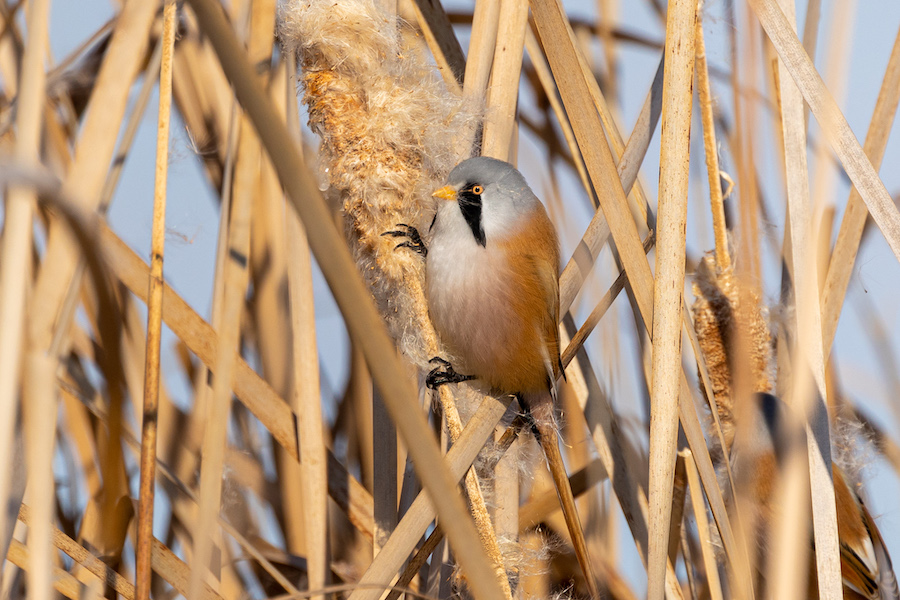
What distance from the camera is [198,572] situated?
792 mm

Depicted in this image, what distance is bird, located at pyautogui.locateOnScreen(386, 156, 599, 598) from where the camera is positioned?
1041 millimetres

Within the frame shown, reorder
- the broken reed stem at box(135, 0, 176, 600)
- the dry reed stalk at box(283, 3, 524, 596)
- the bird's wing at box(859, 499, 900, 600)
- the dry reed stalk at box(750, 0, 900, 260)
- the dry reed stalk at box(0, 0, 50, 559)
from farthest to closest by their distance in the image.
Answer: the bird's wing at box(859, 499, 900, 600), the dry reed stalk at box(283, 3, 524, 596), the dry reed stalk at box(750, 0, 900, 260), the broken reed stem at box(135, 0, 176, 600), the dry reed stalk at box(0, 0, 50, 559)

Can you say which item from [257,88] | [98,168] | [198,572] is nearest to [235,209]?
[98,168]

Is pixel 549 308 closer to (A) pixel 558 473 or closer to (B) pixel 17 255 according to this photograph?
(A) pixel 558 473

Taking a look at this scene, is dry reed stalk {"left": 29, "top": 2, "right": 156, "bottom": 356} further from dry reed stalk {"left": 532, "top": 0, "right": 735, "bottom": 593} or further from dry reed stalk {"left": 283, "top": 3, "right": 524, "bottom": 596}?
dry reed stalk {"left": 532, "top": 0, "right": 735, "bottom": 593}

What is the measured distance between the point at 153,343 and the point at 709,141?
1.02m

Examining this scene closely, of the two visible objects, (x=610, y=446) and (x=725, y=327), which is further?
(x=725, y=327)

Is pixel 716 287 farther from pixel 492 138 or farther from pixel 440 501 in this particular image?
pixel 440 501

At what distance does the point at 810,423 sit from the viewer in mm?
958

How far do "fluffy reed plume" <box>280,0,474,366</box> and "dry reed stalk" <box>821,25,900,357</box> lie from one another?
610mm

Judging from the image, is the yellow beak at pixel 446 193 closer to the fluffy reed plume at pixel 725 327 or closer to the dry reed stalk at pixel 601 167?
the dry reed stalk at pixel 601 167

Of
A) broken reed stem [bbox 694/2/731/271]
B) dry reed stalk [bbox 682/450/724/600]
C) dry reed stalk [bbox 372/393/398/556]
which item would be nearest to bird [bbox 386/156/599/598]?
dry reed stalk [bbox 372/393/398/556]

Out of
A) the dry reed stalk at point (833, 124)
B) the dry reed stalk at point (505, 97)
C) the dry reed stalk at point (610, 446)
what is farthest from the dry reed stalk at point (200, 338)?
the dry reed stalk at point (833, 124)

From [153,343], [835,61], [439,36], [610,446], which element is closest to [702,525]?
[610,446]
